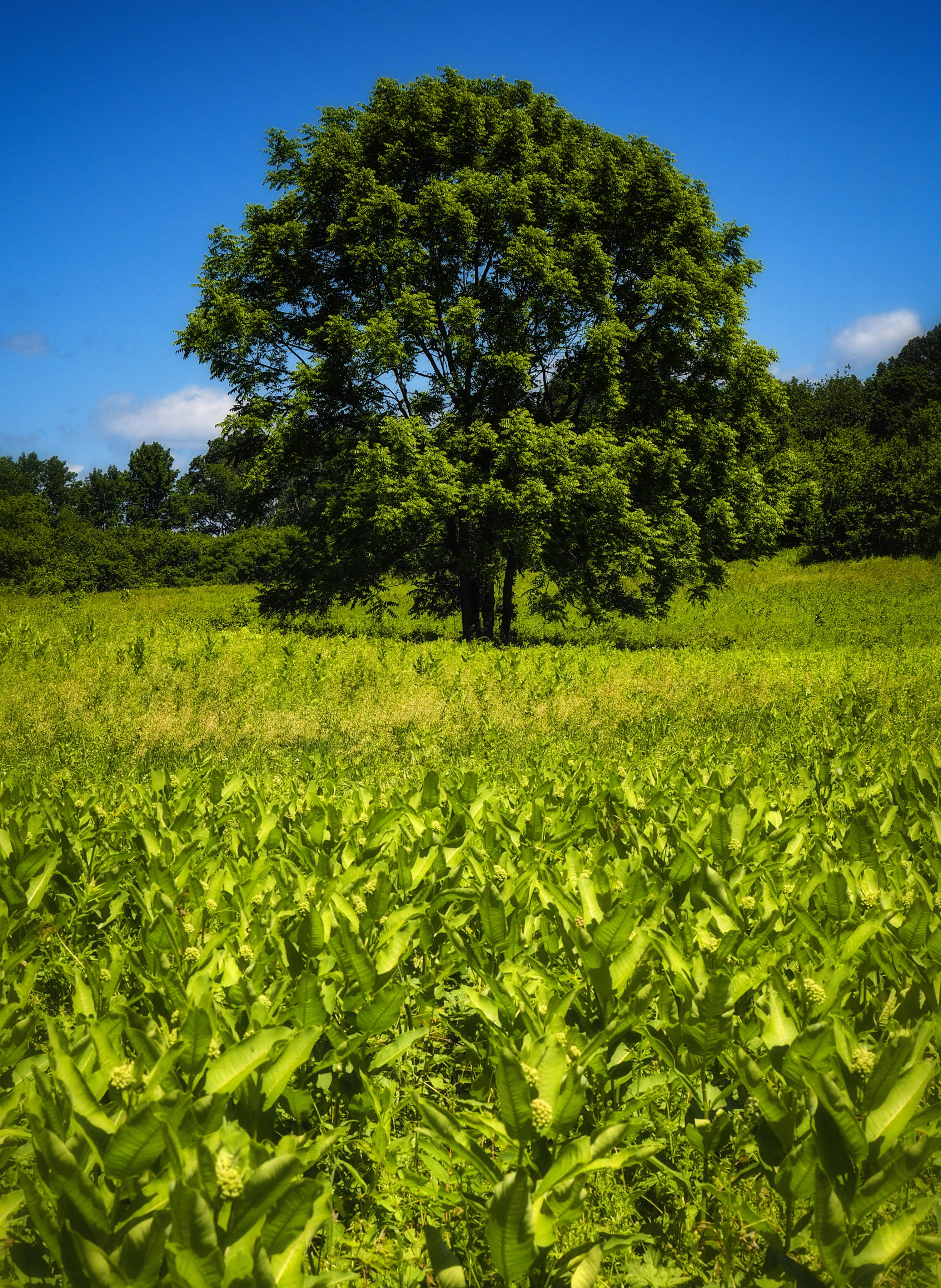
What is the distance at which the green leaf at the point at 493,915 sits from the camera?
7.83 feet

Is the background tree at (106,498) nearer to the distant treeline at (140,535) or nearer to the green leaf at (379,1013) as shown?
the distant treeline at (140,535)

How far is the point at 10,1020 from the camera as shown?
2.09 metres

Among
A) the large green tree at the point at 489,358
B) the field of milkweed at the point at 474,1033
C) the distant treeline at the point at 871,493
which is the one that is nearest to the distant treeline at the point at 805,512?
the distant treeline at the point at 871,493

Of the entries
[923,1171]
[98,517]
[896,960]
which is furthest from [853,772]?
[98,517]

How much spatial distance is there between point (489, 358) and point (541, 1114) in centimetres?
1930

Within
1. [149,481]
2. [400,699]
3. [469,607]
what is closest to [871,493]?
[469,607]

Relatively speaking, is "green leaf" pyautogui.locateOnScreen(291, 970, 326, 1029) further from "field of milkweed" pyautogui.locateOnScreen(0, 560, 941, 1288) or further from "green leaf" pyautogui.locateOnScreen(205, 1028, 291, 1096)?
"green leaf" pyautogui.locateOnScreen(205, 1028, 291, 1096)

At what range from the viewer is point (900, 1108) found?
1.46 meters

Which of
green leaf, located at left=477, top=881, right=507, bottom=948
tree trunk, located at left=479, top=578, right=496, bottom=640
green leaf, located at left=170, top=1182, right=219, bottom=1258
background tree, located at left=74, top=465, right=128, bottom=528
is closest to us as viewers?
green leaf, located at left=170, top=1182, right=219, bottom=1258

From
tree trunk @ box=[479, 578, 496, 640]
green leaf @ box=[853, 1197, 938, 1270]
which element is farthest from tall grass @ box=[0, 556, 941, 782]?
green leaf @ box=[853, 1197, 938, 1270]

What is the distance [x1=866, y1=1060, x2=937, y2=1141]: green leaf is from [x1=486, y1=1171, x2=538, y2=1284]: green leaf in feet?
2.22

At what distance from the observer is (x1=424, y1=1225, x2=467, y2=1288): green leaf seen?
1354 mm

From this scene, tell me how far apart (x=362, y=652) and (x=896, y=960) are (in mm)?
12740

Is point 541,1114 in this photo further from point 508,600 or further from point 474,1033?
point 508,600
